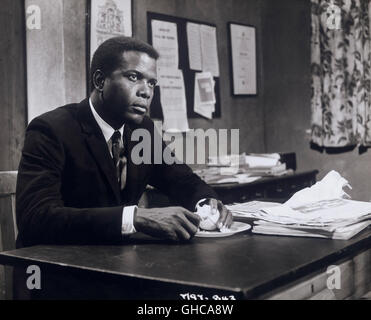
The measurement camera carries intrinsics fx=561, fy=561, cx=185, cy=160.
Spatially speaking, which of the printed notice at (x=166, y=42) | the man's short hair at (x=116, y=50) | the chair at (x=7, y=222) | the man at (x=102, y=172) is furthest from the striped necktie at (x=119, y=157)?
the printed notice at (x=166, y=42)

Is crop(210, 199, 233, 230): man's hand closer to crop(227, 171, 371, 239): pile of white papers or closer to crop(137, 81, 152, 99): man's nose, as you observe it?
crop(227, 171, 371, 239): pile of white papers

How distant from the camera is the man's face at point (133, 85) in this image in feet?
6.79

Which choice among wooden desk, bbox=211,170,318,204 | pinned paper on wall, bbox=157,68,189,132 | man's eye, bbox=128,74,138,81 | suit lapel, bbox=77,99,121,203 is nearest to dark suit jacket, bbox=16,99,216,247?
suit lapel, bbox=77,99,121,203

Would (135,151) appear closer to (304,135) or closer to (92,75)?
(92,75)

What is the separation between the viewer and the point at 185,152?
4.19 m

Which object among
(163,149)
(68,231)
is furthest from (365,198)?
(68,231)

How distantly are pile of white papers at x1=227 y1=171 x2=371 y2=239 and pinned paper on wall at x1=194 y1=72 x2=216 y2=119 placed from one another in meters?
2.41

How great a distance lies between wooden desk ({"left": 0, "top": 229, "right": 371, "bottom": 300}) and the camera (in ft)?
3.79

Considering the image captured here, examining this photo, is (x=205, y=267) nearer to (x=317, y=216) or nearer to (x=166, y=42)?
(x=317, y=216)

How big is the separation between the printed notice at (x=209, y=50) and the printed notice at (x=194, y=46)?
2.0 inches

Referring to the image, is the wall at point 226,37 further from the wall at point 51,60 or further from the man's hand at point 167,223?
the man's hand at point 167,223

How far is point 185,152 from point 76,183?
2229 mm

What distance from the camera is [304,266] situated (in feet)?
4.16
